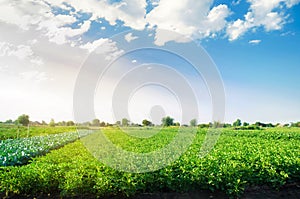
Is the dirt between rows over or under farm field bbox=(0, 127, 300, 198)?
under

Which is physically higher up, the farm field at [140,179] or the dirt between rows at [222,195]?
the farm field at [140,179]

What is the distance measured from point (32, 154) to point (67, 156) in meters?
3.65

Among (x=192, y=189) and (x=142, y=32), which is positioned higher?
(x=142, y=32)

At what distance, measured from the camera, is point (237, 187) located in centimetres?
574

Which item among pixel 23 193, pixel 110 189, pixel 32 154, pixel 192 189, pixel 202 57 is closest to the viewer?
pixel 110 189

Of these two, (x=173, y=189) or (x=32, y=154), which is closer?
(x=173, y=189)

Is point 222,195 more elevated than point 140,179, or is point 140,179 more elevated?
point 140,179

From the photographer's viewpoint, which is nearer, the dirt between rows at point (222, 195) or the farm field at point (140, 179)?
the farm field at point (140, 179)

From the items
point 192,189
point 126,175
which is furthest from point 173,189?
point 126,175

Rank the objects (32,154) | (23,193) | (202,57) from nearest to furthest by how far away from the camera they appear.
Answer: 1. (23,193)
2. (202,57)
3. (32,154)

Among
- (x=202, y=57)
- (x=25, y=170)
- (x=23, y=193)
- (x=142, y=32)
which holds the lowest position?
(x=23, y=193)

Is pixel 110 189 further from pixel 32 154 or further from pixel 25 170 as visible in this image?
pixel 32 154

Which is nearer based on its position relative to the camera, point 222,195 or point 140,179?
point 140,179

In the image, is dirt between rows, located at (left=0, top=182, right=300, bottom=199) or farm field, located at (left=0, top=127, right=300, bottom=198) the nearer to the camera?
farm field, located at (left=0, top=127, right=300, bottom=198)
